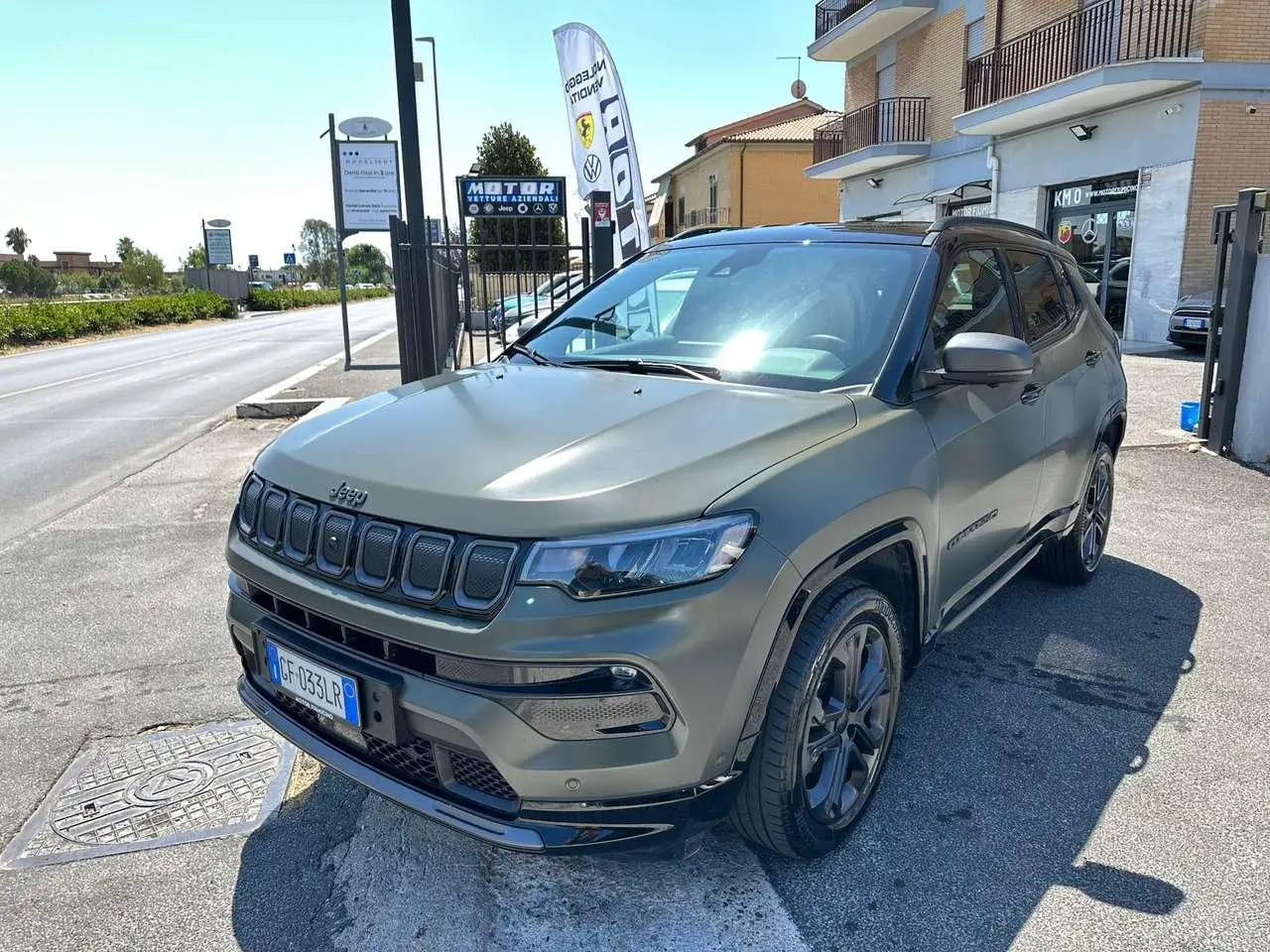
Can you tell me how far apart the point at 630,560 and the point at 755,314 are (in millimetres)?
1519

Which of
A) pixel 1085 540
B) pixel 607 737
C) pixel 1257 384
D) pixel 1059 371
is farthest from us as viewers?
pixel 1257 384

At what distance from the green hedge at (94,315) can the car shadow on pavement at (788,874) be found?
27.9 m

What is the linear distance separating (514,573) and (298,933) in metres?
1.18

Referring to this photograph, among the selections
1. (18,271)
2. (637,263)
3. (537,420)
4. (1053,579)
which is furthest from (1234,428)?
(18,271)

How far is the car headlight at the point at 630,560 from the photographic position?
6.27ft

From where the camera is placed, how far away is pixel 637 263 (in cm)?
394

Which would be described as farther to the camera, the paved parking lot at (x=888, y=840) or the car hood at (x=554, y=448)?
the paved parking lot at (x=888, y=840)

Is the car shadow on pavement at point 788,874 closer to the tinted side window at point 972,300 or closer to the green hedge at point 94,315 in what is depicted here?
the tinted side window at point 972,300

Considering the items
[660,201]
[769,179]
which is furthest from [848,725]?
[660,201]

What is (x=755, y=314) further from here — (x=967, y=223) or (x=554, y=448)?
(x=554, y=448)

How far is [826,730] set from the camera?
2.43m

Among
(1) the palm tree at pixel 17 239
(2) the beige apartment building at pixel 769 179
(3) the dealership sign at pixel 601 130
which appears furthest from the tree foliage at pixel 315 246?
(3) the dealership sign at pixel 601 130

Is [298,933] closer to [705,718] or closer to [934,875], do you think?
[705,718]

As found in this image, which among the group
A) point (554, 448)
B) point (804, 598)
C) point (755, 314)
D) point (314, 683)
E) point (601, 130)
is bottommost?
point (314, 683)
